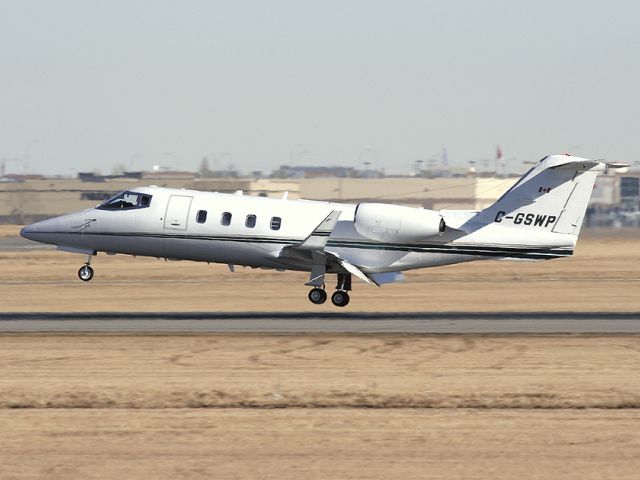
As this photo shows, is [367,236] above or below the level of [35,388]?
above

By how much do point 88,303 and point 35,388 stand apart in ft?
57.3

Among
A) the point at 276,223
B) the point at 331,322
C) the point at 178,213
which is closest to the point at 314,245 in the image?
the point at 276,223

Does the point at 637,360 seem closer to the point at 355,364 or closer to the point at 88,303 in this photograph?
the point at 355,364

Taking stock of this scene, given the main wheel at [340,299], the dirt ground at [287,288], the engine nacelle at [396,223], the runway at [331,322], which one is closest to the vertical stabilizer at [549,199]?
the engine nacelle at [396,223]

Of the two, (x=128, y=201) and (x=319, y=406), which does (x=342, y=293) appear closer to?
(x=128, y=201)

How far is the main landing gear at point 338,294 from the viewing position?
3412 centimetres

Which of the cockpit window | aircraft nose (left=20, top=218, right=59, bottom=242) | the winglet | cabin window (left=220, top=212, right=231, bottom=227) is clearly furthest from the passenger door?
aircraft nose (left=20, top=218, right=59, bottom=242)

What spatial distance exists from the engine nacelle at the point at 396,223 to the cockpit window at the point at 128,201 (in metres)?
6.94

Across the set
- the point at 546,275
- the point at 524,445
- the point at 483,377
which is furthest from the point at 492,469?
the point at 546,275

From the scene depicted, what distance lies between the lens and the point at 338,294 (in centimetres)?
3466

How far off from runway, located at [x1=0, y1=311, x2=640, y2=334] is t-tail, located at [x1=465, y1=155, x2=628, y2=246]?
241 cm

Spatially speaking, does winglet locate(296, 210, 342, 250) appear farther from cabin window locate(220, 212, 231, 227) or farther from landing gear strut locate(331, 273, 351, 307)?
cabin window locate(220, 212, 231, 227)

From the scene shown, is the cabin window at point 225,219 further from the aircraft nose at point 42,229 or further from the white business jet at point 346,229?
the aircraft nose at point 42,229

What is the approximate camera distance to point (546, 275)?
1954 inches
